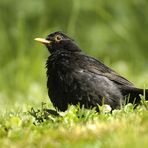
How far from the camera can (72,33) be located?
1499cm

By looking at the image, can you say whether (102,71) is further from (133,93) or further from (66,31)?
(66,31)

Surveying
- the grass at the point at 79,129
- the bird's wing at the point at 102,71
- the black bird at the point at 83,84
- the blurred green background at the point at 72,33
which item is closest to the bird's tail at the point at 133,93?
the black bird at the point at 83,84

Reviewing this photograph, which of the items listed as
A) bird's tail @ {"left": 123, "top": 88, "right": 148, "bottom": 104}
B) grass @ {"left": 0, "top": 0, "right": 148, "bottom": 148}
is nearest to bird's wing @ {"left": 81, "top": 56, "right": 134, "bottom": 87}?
bird's tail @ {"left": 123, "top": 88, "right": 148, "bottom": 104}

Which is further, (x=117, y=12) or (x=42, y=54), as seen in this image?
(x=117, y=12)

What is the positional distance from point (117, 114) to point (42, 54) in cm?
663

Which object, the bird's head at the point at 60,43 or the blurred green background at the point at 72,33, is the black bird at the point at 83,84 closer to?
the bird's head at the point at 60,43

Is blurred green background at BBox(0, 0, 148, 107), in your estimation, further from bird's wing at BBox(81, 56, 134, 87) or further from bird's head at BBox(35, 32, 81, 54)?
bird's wing at BBox(81, 56, 134, 87)

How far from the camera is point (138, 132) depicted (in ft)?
21.1

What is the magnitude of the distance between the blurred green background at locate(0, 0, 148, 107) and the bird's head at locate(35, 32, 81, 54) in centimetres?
332

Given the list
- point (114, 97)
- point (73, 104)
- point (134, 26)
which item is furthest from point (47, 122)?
point (134, 26)

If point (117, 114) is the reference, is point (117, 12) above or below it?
above

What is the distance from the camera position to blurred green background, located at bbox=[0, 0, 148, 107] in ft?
44.9

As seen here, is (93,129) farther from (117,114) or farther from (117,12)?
(117,12)

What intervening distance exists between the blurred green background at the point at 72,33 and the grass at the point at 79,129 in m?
5.72
